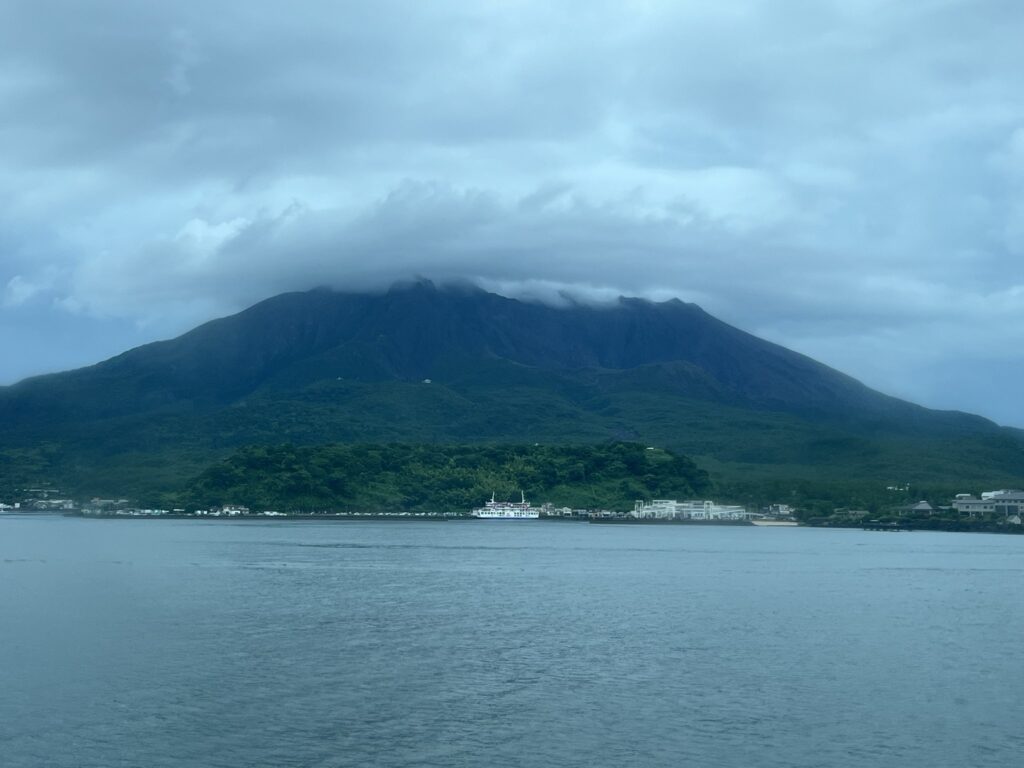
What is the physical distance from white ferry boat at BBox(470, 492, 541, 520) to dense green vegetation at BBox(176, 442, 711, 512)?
2765 mm

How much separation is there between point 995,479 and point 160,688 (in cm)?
11616

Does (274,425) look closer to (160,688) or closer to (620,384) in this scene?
(620,384)

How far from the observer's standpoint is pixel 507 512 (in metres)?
115

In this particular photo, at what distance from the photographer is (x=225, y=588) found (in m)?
40.5

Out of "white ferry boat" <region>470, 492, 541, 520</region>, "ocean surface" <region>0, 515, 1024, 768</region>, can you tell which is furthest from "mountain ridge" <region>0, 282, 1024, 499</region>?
"ocean surface" <region>0, 515, 1024, 768</region>

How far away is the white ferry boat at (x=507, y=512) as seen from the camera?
4520 inches

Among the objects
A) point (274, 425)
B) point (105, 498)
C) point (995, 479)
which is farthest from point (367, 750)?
point (274, 425)

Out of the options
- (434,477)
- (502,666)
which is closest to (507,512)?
(434,477)

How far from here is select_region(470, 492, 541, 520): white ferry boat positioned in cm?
11481

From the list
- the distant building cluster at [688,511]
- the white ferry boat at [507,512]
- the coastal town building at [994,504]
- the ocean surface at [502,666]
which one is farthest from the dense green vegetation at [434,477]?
the ocean surface at [502,666]

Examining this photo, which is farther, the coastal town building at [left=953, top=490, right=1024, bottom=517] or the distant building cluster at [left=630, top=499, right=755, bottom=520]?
the distant building cluster at [left=630, top=499, right=755, bottom=520]

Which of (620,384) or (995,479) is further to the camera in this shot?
(620,384)

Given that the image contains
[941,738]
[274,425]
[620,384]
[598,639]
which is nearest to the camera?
[941,738]

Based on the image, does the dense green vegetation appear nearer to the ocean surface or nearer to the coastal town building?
the coastal town building
